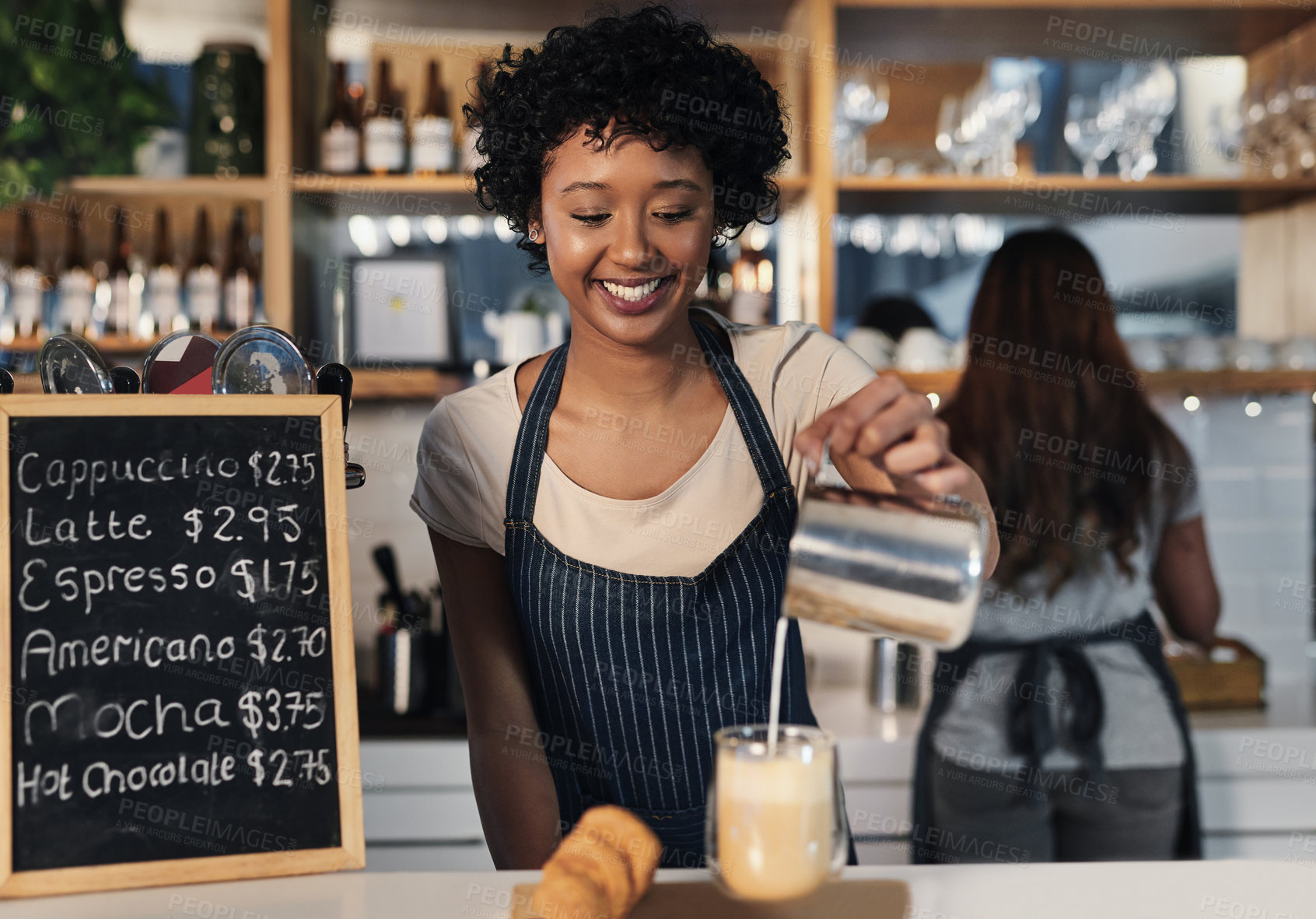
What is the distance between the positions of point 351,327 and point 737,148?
1568 mm

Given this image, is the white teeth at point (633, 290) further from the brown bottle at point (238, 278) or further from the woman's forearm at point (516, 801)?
the brown bottle at point (238, 278)

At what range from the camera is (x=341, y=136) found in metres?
2.28

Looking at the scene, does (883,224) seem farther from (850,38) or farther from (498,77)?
(498,77)

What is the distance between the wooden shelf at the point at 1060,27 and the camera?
2.29 meters

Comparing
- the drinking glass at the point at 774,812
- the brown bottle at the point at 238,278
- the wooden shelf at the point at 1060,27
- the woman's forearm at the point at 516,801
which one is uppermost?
the wooden shelf at the point at 1060,27

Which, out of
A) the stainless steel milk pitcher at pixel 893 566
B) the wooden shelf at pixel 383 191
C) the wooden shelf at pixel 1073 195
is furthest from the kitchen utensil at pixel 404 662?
the stainless steel milk pitcher at pixel 893 566

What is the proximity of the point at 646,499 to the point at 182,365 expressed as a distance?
18.8 inches

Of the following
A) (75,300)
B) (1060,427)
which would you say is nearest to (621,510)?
(1060,427)

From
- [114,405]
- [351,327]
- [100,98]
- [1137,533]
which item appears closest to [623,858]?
[114,405]

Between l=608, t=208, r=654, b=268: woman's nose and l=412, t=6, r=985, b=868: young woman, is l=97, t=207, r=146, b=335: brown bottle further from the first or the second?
l=608, t=208, r=654, b=268: woman's nose

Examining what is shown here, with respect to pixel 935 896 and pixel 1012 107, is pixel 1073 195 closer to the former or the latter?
pixel 1012 107

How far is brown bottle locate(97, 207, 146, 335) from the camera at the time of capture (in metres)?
2.33

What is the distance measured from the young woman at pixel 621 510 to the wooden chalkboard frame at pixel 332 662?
0.29m

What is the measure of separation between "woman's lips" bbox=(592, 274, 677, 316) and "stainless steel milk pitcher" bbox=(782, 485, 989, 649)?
1.26 feet
